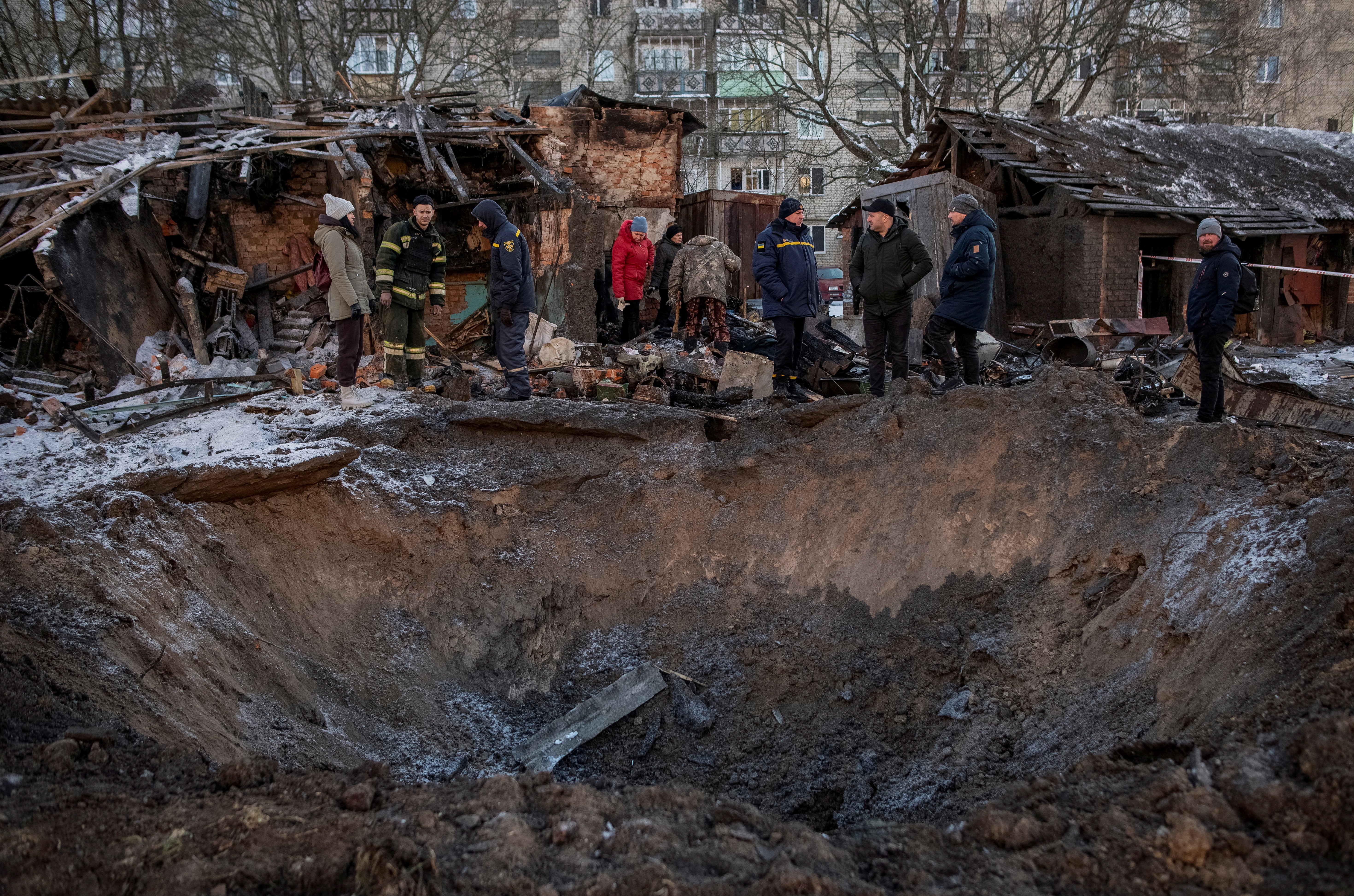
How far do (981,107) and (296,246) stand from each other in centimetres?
2188

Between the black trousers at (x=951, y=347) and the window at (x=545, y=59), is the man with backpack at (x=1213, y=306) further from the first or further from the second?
the window at (x=545, y=59)

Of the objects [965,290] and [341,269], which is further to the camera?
[341,269]

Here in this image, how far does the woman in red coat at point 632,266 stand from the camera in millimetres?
12008

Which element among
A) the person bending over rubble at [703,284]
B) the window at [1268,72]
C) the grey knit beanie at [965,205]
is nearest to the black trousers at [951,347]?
the grey knit beanie at [965,205]

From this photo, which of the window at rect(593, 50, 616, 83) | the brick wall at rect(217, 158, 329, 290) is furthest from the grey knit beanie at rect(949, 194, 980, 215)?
the window at rect(593, 50, 616, 83)

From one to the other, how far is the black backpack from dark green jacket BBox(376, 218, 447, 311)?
267 inches

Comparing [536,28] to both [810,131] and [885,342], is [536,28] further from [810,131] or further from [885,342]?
[885,342]

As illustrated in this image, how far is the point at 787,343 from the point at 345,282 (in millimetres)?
4069

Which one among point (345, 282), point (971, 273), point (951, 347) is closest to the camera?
point (971, 273)

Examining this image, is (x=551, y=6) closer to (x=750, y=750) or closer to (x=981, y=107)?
(x=981, y=107)

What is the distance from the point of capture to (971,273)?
732 centimetres

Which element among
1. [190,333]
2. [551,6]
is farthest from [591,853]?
[551,6]

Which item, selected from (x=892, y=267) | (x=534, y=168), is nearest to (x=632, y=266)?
(x=534, y=168)

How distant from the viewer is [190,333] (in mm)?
10219
